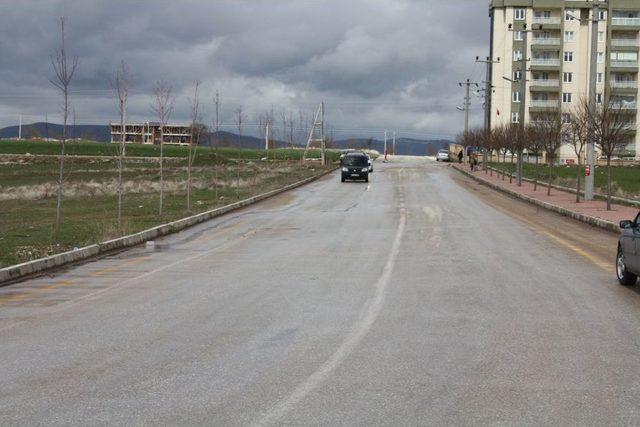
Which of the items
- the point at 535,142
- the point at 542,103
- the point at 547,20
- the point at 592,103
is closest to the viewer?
the point at 592,103

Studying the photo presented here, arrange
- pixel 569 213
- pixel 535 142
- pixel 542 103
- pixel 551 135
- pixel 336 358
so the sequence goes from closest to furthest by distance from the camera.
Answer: pixel 336 358, pixel 569 213, pixel 551 135, pixel 535 142, pixel 542 103

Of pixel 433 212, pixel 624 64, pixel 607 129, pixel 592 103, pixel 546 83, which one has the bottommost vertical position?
pixel 433 212

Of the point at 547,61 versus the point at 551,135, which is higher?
the point at 547,61

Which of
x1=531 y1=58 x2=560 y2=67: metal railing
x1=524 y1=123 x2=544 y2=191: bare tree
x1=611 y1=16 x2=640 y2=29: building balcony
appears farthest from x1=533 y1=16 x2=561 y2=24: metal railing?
x1=524 y1=123 x2=544 y2=191: bare tree

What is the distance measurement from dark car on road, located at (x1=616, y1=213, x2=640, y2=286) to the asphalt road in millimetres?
Result: 314

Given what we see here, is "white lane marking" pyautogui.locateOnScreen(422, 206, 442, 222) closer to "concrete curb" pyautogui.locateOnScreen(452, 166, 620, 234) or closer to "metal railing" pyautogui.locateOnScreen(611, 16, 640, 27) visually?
"concrete curb" pyautogui.locateOnScreen(452, 166, 620, 234)

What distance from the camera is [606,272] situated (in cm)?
1290

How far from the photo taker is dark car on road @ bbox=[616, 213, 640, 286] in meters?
10.7

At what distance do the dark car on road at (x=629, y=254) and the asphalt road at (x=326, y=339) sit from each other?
0.31 metres

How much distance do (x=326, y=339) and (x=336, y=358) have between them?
787mm

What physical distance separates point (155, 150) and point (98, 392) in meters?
112

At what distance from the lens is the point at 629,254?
36.0 ft

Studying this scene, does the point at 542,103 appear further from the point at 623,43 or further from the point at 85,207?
the point at 85,207

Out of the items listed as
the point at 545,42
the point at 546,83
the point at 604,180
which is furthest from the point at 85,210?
the point at 545,42
